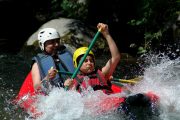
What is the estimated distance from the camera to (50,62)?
6.41m

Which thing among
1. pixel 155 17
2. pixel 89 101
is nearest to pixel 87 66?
pixel 89 101

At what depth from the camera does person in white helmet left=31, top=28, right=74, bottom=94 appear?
20.1 feet

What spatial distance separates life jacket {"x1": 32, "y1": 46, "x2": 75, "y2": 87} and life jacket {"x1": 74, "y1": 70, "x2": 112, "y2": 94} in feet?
1.57

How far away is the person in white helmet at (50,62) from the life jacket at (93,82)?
0.40 m

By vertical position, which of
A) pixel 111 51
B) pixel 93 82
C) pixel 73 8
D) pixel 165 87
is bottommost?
pixel 165 87

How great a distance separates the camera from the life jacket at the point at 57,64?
20.4ft

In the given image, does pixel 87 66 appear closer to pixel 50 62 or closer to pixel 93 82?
pixel 93 82

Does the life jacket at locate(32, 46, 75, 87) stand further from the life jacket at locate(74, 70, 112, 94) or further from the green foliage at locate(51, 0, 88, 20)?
the green foliage at locate(51, 0, 88, 20)

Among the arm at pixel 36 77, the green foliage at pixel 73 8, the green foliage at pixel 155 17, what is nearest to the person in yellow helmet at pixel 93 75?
the arm at pixel 36 77

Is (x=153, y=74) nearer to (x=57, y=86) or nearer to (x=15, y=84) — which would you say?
(x=57, y=86)

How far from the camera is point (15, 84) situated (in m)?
8.07

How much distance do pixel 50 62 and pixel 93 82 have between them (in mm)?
919

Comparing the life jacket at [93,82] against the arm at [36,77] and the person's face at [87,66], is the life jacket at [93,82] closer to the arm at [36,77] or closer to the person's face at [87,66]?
the person's face at [87,66]

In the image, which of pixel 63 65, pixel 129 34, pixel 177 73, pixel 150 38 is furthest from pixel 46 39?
pixel 129 34
